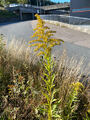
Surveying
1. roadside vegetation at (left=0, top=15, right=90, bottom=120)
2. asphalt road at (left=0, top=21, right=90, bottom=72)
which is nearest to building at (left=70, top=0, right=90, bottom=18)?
asphalt road at (left=0, top=21, right=90, bottom=72)

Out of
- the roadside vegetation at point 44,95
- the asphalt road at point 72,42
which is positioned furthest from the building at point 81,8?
the roadside vegetation at point 44,95

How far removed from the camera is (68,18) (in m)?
14.7

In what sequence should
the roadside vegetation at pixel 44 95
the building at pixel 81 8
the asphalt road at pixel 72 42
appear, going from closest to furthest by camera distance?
the roadside vegetation at pixel 44 95
the asphalt road at pixel 72 42
the building at pixel 81 8

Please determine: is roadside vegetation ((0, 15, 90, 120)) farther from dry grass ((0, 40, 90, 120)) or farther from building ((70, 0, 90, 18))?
building ((70, 0, 90, 18))

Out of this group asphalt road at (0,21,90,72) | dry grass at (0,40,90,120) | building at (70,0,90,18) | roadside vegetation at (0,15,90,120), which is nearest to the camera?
roadside vegetation at (0,15,90,120)

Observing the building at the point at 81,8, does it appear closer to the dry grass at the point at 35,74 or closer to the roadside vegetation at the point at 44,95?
the dry grass at the point at 35,74

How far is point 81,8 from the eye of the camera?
2131 cm

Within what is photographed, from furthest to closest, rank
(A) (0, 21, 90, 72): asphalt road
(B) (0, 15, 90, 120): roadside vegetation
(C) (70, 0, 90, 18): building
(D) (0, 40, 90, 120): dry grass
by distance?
(C) (70, 0, 90, 18): building
(A) (0, 21, 90, 72): asphalt road
(D) (0, 40, 90, 120): dry grass
(B) (0, 15, 90, 120): roadside vegetation

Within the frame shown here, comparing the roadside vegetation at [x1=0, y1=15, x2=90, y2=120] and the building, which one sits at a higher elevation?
the building

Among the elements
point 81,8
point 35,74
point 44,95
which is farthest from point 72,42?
point 81,8

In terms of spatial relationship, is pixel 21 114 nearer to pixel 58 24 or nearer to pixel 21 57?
pixel 21 57

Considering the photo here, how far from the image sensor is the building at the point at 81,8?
20.8m

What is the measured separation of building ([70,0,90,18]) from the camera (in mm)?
20844

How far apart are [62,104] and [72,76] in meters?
0.70
